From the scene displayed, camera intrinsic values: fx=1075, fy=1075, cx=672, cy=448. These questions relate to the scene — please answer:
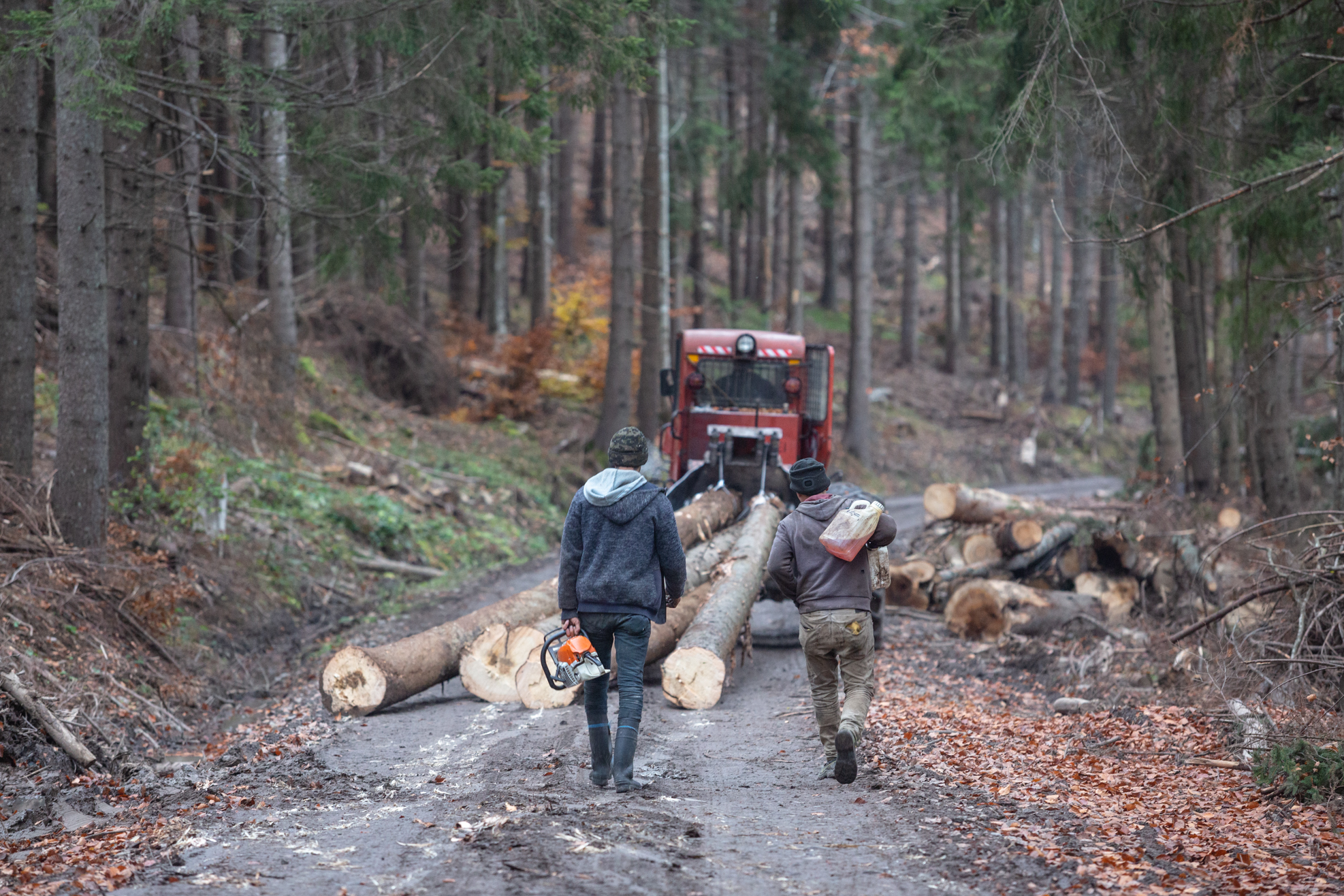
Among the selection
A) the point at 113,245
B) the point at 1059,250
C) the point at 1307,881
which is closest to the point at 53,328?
the point at 113,245

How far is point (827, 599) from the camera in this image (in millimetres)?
6742

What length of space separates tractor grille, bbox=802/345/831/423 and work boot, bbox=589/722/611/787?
833 centimetres

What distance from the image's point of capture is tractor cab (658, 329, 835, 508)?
13422 millimetres

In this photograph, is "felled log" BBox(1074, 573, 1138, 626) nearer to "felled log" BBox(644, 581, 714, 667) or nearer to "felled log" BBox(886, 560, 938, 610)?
"felled log" BBox(886, 560, 938, 610)

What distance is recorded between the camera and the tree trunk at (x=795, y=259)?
91.1 feet

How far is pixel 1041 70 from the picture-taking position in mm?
8414

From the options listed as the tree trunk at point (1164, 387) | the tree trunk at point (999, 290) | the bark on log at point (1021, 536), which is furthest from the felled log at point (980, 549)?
the tree trunk at point (999, 290)

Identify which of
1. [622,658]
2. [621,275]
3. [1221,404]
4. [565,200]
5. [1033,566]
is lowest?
[1033,566]

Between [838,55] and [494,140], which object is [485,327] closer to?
[838,55]

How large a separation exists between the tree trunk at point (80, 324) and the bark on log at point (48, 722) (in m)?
2.89

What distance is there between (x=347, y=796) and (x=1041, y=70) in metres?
7.22

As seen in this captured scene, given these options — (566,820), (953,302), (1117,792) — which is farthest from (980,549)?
(953,302)

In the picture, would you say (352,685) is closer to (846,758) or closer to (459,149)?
(846,758)

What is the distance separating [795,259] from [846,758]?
2354 centimetres
